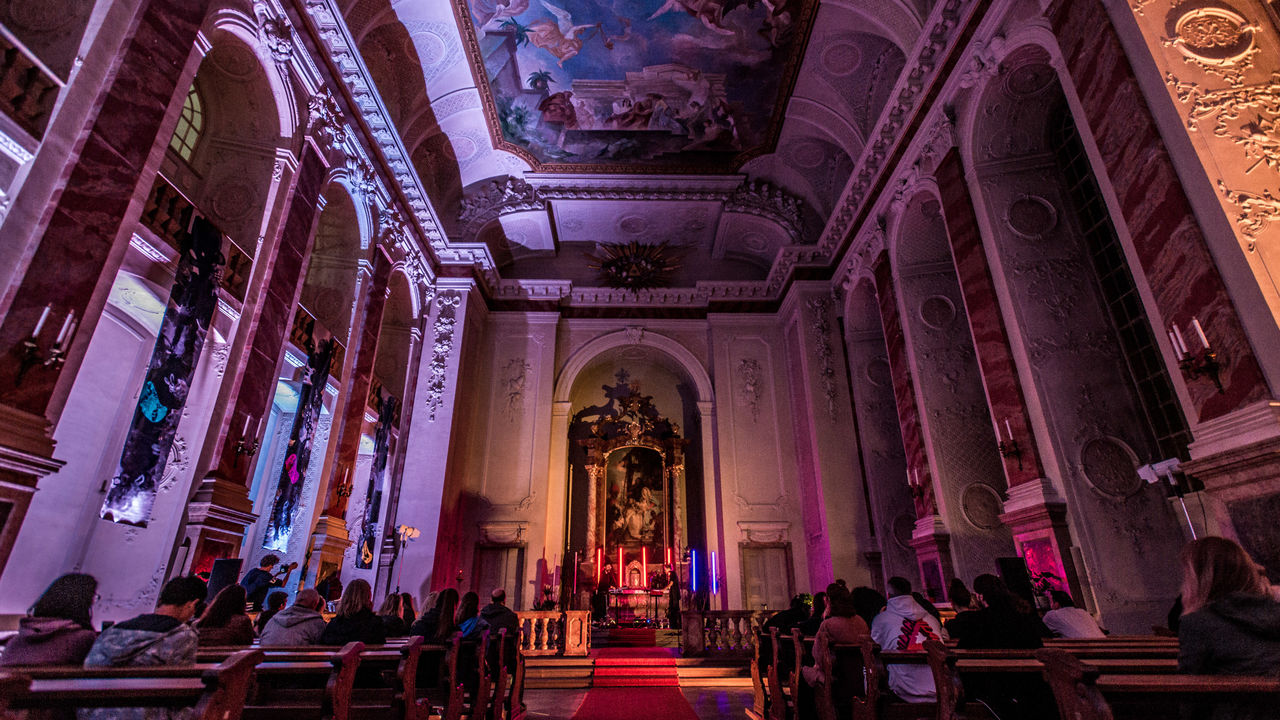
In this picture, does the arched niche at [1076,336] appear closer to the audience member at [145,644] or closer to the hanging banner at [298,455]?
the audience member at [145,644]

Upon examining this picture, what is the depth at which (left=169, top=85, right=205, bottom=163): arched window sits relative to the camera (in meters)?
8.33

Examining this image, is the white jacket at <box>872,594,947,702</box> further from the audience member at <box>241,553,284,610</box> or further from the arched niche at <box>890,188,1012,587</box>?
the audience member at <box>241,553,284,610</box>

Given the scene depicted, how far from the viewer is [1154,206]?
4.68 m

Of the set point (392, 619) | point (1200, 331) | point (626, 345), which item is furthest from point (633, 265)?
point (1200, 331)

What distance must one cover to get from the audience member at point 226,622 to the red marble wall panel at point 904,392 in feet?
27.3

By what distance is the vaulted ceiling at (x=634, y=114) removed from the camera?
10.1m

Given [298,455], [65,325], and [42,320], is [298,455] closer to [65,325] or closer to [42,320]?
[65,325]

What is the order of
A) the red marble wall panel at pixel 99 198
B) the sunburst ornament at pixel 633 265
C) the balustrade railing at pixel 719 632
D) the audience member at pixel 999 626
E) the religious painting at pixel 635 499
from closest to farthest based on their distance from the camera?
the audience member at pixel 999 626, the red marble wall panel at pixel 99 198, the balustrade railing at pixel 719 632, the religious painting at pixel 635 499, the sunburst ornament at pixel 633 265

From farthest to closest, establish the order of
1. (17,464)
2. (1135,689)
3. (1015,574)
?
1. (1015,574)
2. (17,464)
3. (1135,689)

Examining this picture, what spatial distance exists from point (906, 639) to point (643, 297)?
12002mm

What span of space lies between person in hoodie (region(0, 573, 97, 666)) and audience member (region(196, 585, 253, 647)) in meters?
1.30

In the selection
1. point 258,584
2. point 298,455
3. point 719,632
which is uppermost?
point 298,455

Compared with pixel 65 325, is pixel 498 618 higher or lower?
lower

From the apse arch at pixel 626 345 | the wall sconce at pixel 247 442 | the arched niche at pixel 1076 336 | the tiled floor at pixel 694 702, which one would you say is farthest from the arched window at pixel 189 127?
the arched niche at pixel 1076 336
